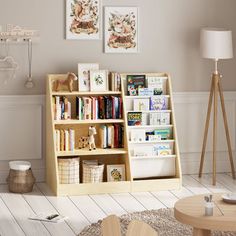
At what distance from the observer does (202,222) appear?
13.6ft

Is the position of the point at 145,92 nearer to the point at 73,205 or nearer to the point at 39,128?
the point at 39,128

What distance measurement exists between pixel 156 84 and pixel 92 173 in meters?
1.00

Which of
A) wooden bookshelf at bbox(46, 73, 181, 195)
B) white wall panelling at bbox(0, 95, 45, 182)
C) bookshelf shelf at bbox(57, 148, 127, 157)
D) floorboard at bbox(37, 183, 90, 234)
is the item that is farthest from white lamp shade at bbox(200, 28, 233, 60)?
floorboard at bbox(37, 183, 90, 234)

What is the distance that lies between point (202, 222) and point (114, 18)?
9.20 ft

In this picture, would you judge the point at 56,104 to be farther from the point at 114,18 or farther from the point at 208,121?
the point at 208,121

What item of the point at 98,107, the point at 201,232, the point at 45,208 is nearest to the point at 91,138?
the point at 98,107

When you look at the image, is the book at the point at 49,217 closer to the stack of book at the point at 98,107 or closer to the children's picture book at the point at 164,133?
the stack of book at the point at 98,107

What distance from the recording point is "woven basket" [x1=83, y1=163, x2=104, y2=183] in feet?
20.3

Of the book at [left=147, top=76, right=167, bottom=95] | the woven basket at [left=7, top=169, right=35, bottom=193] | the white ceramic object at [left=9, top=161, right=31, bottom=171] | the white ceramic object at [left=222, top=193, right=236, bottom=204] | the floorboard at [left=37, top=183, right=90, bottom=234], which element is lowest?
the floorboard at [left=37, top=183, right=90, bottom=234]

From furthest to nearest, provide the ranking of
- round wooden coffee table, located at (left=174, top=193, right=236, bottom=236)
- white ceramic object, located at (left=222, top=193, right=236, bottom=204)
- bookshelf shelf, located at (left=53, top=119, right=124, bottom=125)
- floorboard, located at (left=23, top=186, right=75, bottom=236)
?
bookshelf shelf, located at (left=53, top=119, right=124, bottom=125) < floorboard, located at (left=23, top=186, right=75, bottom=236) < white ceramic object, located at (left=222, top=193, right=236, bottom=204) < round wooden coffee table, located at (left=174, top=193, right=236, bottom=236)

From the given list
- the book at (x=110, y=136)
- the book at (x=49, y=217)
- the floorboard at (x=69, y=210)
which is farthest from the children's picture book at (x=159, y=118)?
the book at (x=49, y=217)

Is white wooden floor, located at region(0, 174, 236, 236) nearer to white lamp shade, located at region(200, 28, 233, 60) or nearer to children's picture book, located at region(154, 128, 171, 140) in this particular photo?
children's picture book, located at region(154, 128, 171, 140)

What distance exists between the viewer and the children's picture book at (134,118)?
637 centimetres

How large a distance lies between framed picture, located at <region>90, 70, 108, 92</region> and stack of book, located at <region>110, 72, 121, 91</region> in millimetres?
62
